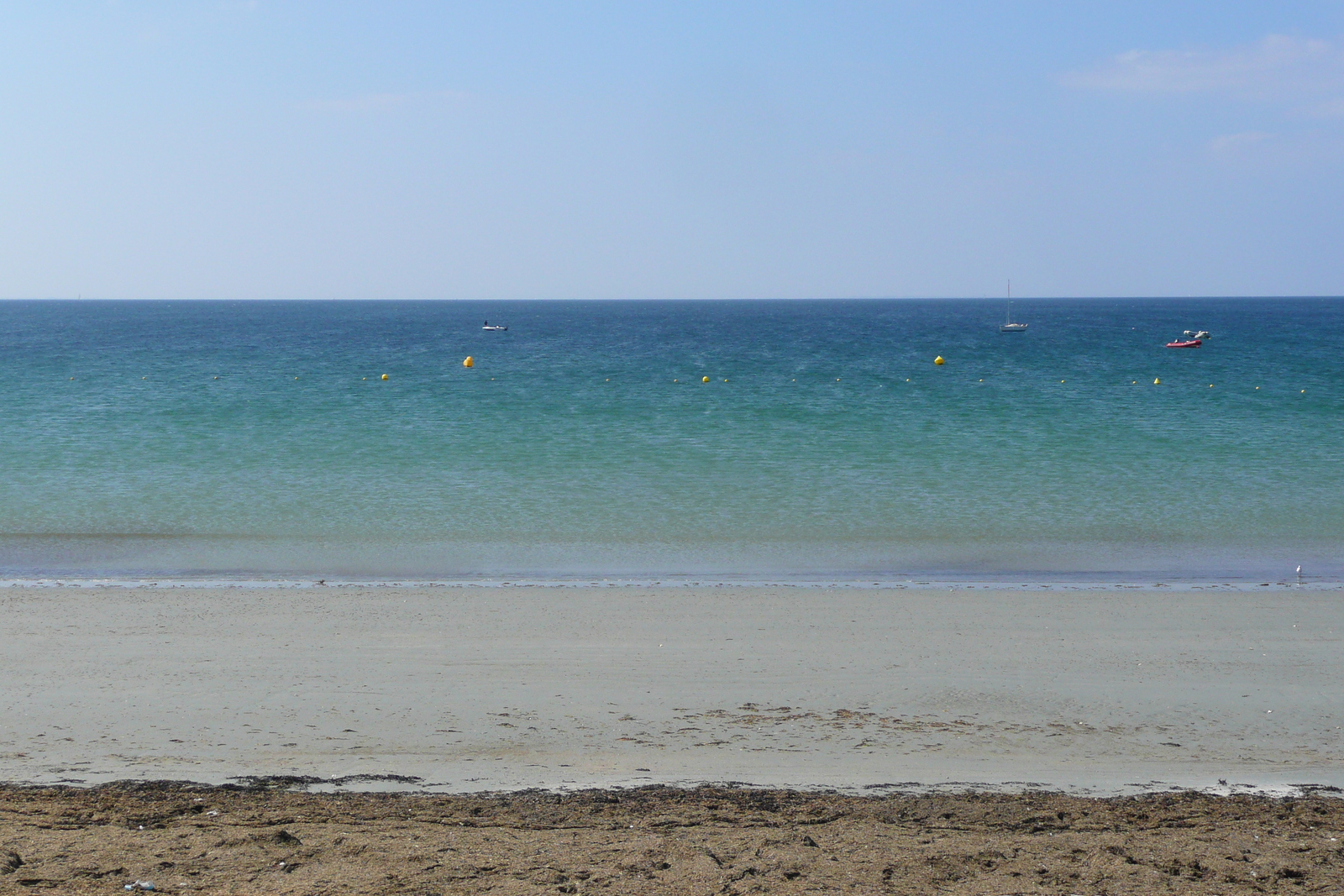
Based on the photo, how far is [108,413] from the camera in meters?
31.9

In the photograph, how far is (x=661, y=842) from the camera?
5664 mm

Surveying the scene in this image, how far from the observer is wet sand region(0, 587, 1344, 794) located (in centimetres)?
713

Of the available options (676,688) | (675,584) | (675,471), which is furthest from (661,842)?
(675,471)

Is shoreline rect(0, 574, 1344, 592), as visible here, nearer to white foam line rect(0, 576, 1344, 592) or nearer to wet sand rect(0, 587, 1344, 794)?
white foam line rect(0, 576, 1344, 592)

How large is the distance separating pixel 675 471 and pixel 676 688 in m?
12.7

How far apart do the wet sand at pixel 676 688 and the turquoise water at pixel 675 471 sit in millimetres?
2153

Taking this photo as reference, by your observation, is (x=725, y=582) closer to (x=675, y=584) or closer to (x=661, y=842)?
(x=675, y=584)

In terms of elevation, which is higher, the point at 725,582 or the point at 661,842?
the point at 661,842

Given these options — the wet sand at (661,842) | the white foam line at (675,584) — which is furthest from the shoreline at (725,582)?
the wet sand at (661,842)

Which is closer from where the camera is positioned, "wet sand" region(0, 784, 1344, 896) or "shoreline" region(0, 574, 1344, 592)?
"wet sand" region(0, 784, 1344, 896)

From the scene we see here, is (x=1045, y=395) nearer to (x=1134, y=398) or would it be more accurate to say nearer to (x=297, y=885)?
(x=1134, y=398)

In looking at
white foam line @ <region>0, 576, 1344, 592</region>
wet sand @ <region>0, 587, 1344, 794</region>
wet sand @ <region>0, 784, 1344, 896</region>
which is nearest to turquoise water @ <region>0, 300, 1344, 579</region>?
white foam line @ <region>0, 576, 1344, 592</region>

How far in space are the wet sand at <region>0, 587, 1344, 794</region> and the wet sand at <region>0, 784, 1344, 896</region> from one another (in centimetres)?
47

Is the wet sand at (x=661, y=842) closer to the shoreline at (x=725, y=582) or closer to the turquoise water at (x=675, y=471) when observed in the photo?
the shoreline at (x=725, y=582)
